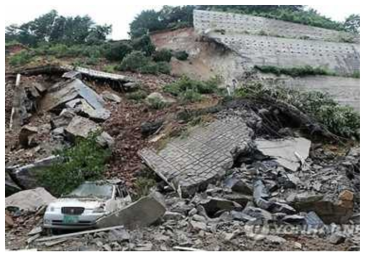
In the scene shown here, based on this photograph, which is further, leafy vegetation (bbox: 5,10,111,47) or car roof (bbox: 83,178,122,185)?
leafy vegetation (bbox: 5,10,111,47)

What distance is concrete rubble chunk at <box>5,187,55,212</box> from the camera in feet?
24.3

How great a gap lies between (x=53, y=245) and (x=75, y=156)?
276cm

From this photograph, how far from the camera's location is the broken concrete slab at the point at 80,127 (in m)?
9.74

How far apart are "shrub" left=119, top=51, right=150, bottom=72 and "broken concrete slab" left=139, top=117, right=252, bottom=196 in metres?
6.31

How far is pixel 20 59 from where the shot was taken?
15.2 meters

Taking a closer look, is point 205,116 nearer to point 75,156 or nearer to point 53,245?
point 75,156

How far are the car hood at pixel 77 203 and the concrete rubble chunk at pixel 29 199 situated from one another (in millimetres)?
506

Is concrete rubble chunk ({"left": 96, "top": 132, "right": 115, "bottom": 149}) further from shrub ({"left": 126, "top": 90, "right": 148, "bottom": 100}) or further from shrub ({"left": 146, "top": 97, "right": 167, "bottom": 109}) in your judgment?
shrub ({"left": 126, "top": 90, "right": 148, "bottom": 100})

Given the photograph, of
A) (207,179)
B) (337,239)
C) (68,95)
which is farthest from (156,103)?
(337,239)

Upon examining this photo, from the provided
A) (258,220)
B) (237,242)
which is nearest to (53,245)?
(237,242)

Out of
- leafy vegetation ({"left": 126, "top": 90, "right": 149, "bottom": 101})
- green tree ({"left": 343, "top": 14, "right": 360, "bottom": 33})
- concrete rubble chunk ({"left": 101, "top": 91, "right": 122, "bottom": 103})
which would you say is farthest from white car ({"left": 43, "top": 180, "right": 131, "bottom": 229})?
green tree ({"left": 343, "top": 14, "right": 360, "bottom": 33})

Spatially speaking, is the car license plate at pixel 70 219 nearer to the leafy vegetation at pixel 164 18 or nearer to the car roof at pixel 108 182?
the car roof at pixel 108 182

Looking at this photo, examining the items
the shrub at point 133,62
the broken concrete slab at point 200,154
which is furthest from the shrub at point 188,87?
the broken concrete slab at point 200,154

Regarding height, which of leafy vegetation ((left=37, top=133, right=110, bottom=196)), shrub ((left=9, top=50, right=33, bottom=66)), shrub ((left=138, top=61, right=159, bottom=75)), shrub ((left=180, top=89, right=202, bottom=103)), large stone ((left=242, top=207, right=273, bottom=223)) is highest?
shrub ((left=9, top=50, right=33, bottom=66))
